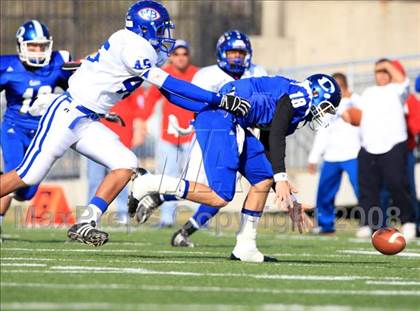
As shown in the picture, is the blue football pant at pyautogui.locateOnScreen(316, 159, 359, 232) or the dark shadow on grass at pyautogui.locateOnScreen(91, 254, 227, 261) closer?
the dark shadow on grass at pyautogui.locateOnScreen(91, 254, 227, 261)

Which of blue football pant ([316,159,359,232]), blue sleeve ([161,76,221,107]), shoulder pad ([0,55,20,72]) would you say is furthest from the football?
blue sleeve ([161,76,221,107])

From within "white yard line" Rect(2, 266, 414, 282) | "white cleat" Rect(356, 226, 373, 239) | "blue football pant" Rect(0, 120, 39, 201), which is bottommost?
"white cleat" Rect(356, 226, 373, 239)

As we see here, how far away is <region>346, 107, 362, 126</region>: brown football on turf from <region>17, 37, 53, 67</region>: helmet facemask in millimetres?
3589

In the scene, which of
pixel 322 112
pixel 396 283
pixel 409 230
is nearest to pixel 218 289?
pixel 396 283

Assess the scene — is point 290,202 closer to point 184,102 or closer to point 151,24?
point 184,102

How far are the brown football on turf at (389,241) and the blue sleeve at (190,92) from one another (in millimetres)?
1462

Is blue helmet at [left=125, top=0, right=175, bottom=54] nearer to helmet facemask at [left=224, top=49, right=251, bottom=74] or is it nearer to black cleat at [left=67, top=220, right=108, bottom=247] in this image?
black cleat at [left=67, top=220, right=108, bottom=247]

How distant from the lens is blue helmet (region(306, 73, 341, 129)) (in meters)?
8.76

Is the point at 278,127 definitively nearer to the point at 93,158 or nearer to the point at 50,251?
the point at 93,158

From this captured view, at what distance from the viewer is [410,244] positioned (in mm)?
11547

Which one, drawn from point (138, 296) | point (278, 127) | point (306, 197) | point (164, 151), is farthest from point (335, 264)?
point (306, 197)

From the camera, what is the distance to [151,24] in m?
8.88

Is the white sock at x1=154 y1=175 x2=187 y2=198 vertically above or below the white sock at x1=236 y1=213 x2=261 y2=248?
above

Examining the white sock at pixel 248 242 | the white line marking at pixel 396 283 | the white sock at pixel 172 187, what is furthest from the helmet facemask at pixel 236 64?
the white line marking at pixel 396 283
